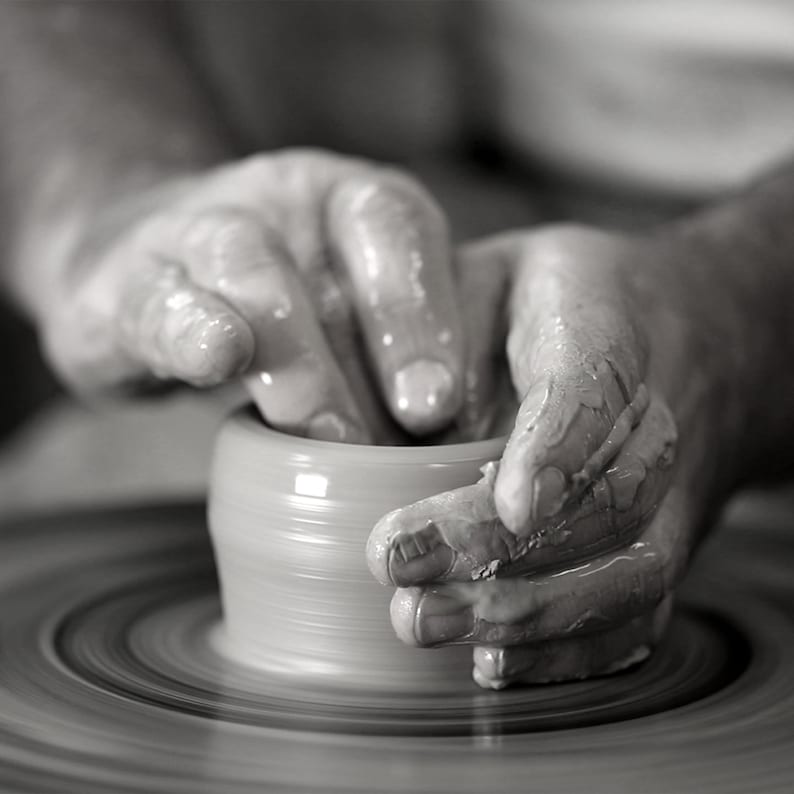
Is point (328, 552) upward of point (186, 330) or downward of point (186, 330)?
downward

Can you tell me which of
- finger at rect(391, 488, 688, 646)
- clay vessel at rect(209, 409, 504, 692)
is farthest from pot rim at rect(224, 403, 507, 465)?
finger at rect(391, 488, 688, 646)

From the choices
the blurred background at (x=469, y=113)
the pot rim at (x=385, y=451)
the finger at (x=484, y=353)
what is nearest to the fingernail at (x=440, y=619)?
the pot rim at (x=385, y=451)

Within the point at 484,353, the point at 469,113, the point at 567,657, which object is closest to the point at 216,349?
the point at 484,353

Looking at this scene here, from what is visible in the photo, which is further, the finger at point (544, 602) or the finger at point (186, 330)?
the finger at point (186, 330)

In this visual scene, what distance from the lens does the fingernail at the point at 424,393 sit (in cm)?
99

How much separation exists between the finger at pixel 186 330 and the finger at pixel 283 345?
0.07 feet

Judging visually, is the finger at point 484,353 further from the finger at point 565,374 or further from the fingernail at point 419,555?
the fingernail at point 419,555

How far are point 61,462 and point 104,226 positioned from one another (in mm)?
715

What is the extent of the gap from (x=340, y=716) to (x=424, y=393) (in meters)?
0.26

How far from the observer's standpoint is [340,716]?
86 cm

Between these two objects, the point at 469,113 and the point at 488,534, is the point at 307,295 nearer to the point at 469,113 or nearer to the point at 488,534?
the point at 488,534

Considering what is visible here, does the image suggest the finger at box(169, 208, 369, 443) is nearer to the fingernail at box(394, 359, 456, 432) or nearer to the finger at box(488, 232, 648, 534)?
the fingernail at box(394, 359, 456, 432)

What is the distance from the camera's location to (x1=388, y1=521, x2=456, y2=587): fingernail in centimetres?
79

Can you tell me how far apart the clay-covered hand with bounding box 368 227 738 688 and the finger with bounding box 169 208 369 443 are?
12cm
